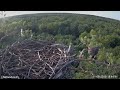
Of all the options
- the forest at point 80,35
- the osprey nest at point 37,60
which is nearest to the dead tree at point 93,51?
the forest at point 80,35

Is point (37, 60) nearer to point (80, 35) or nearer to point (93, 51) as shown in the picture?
point (80, 35)

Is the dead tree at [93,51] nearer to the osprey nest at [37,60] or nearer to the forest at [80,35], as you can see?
the forest at [80,35]

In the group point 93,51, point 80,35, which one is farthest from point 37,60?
point 93,51

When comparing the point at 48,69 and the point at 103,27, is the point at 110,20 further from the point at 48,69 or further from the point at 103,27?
the point at 48,69

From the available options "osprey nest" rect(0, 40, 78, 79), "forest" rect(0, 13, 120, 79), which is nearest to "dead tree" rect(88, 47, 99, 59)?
"forest" rect(0, 13, 120, 79)

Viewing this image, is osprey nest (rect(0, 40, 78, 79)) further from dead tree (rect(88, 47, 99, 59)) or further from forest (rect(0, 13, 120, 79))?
dead tree (rect(88, 47, 99, 59))
